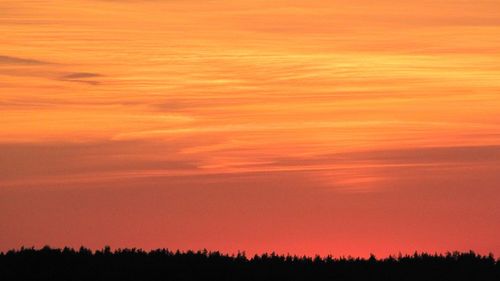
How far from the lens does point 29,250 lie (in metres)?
78.6

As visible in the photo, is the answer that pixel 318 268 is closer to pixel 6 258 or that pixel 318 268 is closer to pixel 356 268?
pixel 356 268

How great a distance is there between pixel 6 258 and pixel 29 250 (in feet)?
3.46

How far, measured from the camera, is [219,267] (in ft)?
254

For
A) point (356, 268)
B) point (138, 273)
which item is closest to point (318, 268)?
point (356, 268)

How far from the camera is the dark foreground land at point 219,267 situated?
2992 inches

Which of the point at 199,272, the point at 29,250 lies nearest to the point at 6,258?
the point at 29,250

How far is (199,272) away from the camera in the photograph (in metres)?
76.8

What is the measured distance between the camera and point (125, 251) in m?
78.9

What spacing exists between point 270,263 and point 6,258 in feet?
29.3

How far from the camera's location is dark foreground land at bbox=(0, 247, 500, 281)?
7600cm

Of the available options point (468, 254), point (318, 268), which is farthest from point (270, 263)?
point (468, 254)

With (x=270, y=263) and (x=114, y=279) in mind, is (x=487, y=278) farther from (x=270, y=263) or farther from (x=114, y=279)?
(x=114, y=279)

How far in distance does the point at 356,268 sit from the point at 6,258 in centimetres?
1183

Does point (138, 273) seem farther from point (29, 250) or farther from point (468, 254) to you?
point (468, 254)
